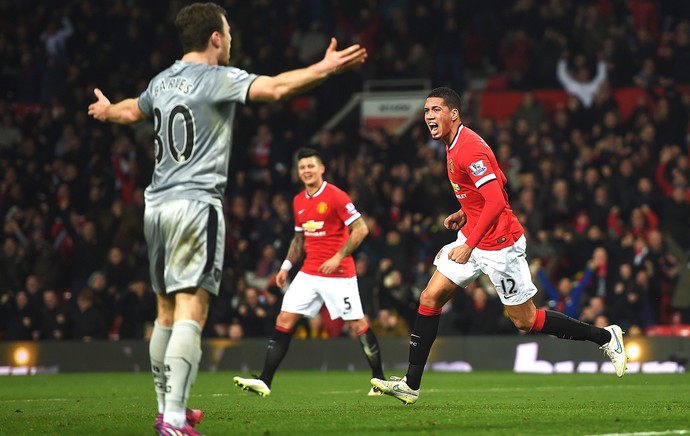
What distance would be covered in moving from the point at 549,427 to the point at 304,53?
1775cm

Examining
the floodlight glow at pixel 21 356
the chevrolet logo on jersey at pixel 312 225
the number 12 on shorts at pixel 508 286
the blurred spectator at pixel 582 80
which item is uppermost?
the blurred spectator at pixel 582 80

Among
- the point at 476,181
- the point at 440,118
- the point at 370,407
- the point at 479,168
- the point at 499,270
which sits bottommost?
the point at 370,407

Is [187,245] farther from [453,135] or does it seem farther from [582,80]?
[582,80]

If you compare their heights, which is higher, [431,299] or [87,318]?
[431,299]

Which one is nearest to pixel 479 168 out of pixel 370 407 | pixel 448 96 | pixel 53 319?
pixel 448 96

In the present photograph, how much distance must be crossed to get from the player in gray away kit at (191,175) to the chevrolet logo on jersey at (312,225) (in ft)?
17.6

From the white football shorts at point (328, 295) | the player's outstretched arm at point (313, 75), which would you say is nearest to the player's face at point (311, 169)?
the white football shorts at point (328, 295)

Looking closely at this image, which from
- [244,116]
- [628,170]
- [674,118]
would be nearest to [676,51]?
[674,118]

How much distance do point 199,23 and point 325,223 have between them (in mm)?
5710

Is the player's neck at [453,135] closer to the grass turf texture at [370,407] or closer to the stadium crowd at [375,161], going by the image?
the grass turf texture at [370,407]

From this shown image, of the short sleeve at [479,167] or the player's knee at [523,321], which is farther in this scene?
the player's knee at [523,321]

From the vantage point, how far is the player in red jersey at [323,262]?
11.7 meters

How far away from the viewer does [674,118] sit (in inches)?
786

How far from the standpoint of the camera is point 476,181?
353 inches
